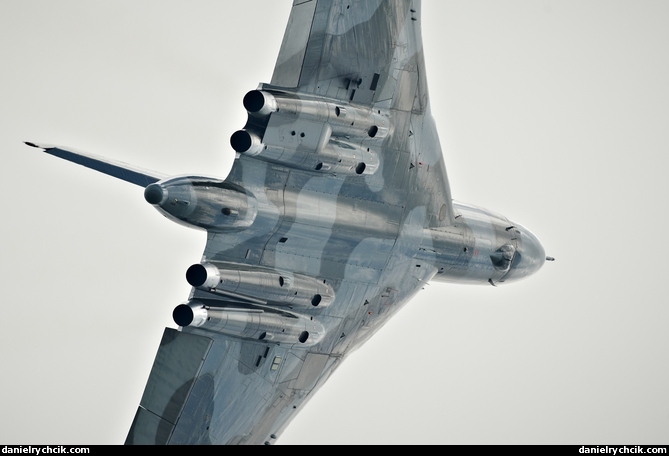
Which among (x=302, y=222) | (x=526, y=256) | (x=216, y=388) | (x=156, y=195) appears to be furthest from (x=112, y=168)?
(x=526, y=256)

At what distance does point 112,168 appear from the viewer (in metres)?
21.0

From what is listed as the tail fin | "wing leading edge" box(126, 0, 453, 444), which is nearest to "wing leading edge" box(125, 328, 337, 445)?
"wing leading edge" box(126, 0, 453, 444)

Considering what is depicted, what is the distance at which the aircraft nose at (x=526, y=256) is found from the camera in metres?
27.9

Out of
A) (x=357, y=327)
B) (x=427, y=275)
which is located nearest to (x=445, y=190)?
(x=427, y=275)

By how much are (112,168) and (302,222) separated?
12.6 ft

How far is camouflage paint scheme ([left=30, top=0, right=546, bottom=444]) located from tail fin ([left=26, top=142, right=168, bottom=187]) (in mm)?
27

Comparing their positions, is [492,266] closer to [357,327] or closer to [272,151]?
[357,327]

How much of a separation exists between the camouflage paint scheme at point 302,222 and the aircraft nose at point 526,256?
13.3ft

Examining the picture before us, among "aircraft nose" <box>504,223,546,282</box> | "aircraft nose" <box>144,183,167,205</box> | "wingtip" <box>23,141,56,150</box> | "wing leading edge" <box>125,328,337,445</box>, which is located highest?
"aircraft nose" <box>504,223,546,282</box>

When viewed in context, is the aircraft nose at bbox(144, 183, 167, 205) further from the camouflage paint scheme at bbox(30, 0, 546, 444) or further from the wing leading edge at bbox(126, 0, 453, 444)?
the wing leading edge at bbox(126, 0, 453, 444)

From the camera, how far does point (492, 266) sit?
27078 millimetres

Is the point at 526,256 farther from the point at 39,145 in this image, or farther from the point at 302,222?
the point at 39,145

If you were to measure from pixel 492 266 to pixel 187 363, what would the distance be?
9.63 m

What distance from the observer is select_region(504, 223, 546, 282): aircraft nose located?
27922 millimetres
